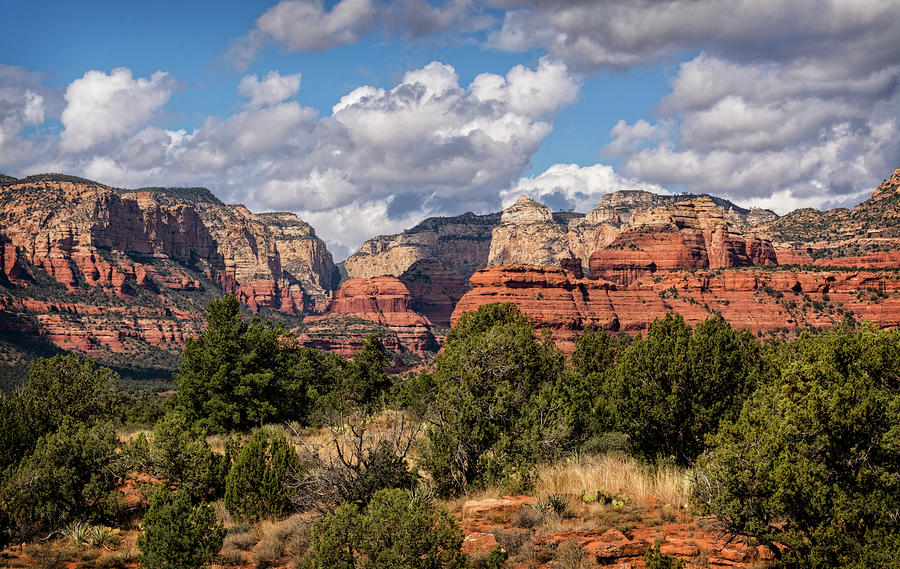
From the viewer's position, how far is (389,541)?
925 cm

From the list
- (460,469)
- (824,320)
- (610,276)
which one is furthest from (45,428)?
(610,276)

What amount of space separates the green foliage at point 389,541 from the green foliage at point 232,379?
20830 millimetres

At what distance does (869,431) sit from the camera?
27.9ft

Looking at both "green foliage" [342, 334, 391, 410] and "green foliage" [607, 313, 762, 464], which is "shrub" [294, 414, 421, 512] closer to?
"green foliage" [607, 313, 762, 464]

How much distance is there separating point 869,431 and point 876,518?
107 cm

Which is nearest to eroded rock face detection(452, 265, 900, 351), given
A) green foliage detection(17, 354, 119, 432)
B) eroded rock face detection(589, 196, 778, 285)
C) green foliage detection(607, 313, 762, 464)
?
eroded rock face detection(589, 196, 778, 285)

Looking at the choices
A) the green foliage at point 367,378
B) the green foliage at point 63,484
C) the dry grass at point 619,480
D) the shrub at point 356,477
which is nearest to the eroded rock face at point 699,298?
the green foliage at point 367,378

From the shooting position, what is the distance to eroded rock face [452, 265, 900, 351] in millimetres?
126875

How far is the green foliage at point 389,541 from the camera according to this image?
9.02 meters

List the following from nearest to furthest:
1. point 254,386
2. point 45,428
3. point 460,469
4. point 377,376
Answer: point 460,469 → point 45,428 → point 254,386 → point 377,376

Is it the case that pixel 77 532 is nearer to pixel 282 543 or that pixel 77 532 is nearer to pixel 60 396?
pixel 282 543

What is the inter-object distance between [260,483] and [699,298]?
137m

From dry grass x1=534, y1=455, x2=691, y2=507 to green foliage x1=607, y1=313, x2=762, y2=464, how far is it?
1058mm

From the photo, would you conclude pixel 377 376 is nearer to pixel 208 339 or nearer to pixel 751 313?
pixel 208 339
